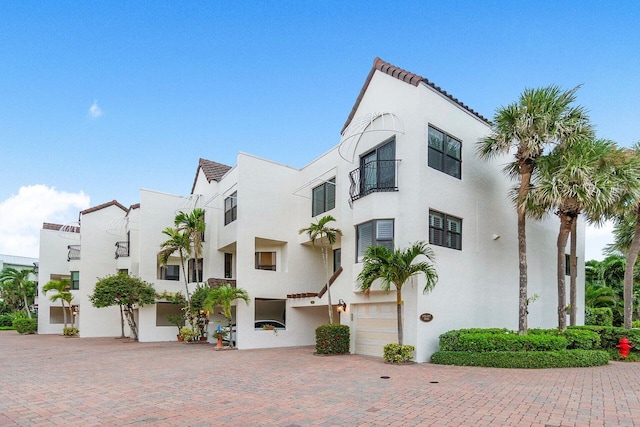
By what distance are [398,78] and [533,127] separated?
4.87 m

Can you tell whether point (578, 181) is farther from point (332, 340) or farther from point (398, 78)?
point (332, 340)

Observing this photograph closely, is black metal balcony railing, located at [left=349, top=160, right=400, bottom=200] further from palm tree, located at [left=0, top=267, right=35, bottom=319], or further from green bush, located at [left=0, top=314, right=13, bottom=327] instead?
green bush, located at [left=0, top=314, right=13, bottom=327]

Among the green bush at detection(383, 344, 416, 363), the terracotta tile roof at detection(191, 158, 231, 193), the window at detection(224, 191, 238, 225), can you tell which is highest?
the terracotta tile roof at detection(191, 158, 231, 193)

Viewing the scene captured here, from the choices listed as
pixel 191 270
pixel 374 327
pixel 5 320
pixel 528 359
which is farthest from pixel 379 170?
pixel 5 320

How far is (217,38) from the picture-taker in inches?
647

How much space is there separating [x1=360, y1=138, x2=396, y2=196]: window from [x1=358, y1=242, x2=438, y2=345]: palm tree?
8.63ft

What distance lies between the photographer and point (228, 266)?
942 inches

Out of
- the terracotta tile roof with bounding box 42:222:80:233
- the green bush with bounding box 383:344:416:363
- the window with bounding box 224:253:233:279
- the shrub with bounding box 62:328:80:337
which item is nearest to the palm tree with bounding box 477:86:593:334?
the green bush with bounding box 383:344:416:363

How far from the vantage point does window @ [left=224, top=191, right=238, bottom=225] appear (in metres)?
20.9

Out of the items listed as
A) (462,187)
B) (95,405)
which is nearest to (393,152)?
(462,187)

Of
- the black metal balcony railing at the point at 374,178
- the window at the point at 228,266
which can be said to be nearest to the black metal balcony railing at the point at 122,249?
the window at the point at 228,266

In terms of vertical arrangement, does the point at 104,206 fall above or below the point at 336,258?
above

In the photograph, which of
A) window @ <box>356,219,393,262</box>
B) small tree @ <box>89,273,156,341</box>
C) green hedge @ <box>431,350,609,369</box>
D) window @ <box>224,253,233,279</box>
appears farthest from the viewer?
window @ <box>224,253,233,279</box>

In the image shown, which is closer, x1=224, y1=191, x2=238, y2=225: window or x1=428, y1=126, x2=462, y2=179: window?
x1=428, y1=126, x2=462, y2=179: window
